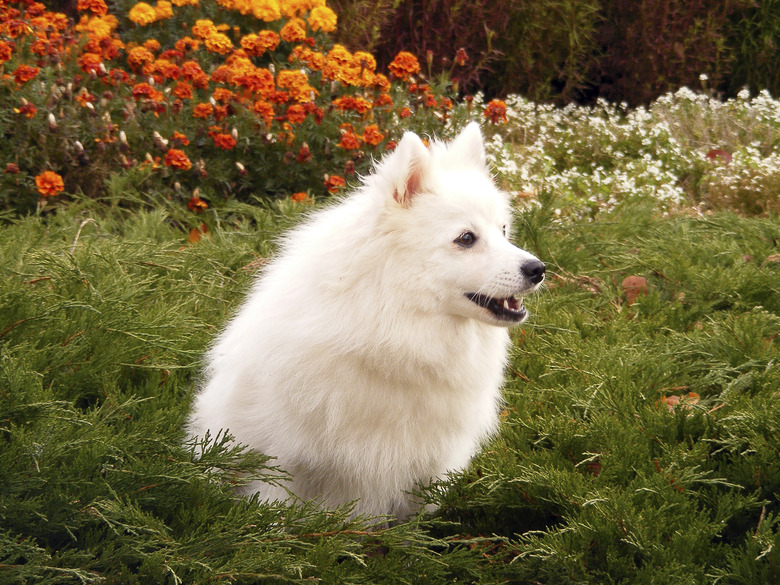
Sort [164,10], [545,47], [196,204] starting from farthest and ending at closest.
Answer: [545,47] → [164,10] → [196,204]

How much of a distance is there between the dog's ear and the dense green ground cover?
2.99 ft

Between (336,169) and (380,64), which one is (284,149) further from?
(380,64)

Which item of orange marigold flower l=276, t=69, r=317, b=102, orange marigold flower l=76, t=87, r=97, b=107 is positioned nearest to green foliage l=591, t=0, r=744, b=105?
orange marigold flower l=276, t=69, r=317, b=102

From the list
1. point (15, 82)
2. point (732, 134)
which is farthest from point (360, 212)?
point (732, 134)

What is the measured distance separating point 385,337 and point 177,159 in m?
2.94

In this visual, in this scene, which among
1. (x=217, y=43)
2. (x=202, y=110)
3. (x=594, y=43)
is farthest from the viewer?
(x=594, y=43)

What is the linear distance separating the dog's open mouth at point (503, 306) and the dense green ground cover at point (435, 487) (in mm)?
564

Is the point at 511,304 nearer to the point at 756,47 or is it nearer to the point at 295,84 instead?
the point at 295,84

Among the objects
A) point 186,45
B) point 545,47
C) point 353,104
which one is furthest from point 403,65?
point 545,47

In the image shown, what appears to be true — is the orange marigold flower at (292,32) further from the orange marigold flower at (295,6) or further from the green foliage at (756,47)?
the green foliage at (756,47)

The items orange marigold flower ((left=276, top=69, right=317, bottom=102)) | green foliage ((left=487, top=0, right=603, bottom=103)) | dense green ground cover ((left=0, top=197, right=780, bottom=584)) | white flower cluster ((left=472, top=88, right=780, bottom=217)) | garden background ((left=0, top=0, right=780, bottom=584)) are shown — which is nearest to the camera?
dense green ground cover ((left=0, top=197, right=780, bottom=584))

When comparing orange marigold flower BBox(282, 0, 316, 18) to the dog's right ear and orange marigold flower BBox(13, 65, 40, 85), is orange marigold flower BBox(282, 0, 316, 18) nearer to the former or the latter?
orange marigold flower BBox(13, 65, 40, 85)

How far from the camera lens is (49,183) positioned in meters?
5.03

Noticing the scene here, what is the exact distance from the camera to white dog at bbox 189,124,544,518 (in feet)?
8.97
